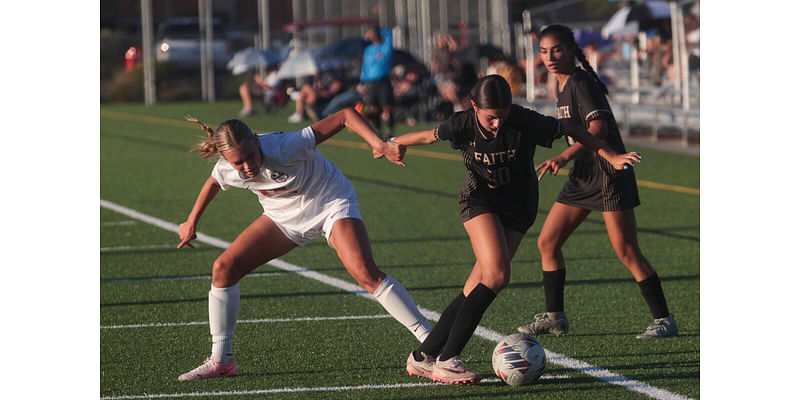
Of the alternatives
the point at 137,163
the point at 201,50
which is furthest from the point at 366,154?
the point at 201,50

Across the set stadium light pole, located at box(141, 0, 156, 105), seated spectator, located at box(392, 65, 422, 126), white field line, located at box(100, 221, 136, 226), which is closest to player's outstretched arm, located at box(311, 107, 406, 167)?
white field line, located at box(100, 221, 136, 226)

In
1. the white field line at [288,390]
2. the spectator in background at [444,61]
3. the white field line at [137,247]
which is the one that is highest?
the spectator in background at [444,61]

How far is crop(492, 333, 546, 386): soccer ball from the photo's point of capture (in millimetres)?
5680

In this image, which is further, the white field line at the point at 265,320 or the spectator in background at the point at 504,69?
the spectator in background at the point at 504,69

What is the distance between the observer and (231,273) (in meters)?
5.89

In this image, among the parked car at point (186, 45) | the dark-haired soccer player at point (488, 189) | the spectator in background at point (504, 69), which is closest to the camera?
the dark-haired soccer player at point (488, 189)

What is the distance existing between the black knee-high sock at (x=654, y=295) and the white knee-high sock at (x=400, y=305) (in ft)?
5.22

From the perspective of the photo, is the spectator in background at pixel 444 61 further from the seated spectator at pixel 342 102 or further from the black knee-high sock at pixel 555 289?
the black knee-high sock at pixel 555 289

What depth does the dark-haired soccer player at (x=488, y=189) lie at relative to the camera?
5637mm

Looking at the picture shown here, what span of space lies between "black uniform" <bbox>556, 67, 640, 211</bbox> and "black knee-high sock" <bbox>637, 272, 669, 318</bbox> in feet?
1.65

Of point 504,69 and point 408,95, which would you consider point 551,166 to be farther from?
point 408,95

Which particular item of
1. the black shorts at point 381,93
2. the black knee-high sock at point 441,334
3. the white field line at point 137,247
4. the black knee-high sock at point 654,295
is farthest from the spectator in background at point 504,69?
the black knee-high sock at point 441,334

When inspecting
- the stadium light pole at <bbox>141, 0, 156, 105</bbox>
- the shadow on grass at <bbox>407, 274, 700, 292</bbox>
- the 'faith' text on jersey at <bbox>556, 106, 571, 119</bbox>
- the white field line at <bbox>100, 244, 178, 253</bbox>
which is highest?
the stadium light pole at <bbox>141, 0, 156, 105</bbox>

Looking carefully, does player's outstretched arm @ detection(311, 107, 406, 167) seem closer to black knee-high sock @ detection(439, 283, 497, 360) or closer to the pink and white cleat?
black knee-high sock @ detection(439, 283, 497, 360)
